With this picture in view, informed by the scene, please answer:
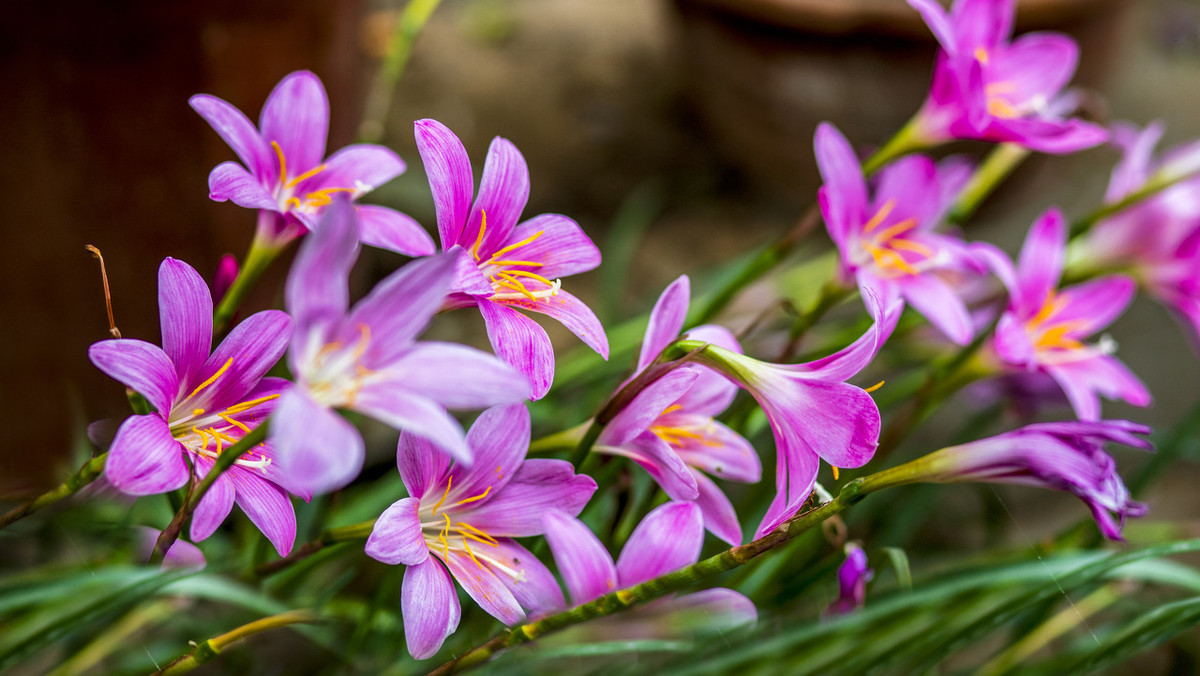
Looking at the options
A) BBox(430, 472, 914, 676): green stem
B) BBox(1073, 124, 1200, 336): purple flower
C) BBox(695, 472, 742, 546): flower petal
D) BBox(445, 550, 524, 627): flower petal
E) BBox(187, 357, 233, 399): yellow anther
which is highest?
BBox(187, 357, 233, 399): yellow anther

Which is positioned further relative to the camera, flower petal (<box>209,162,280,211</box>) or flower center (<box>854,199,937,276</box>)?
flower center (<box>854,199,937,276</box>)

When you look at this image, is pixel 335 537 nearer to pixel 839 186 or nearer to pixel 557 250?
pixel 557 250

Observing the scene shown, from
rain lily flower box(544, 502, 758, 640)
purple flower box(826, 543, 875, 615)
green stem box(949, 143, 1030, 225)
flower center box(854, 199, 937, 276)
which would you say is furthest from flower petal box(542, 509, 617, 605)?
green stem box(949, 143, 1030, 225)

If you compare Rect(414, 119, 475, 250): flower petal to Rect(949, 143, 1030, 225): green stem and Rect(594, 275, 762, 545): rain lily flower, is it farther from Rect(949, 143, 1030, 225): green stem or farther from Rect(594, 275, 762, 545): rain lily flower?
Rect(949, 143, 1030, 225): green stem

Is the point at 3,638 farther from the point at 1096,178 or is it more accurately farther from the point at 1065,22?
the point at 1096,178

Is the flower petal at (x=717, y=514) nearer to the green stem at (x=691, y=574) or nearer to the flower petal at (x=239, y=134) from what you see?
the green stem at (x=691, y=574)

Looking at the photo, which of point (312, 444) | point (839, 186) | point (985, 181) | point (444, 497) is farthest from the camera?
point (985, 181)

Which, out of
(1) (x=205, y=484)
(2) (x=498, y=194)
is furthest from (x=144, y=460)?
(2) (x=498, y=194)

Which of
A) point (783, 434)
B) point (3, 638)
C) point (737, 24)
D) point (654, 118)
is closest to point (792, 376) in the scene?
point (783, 434)
